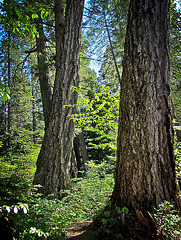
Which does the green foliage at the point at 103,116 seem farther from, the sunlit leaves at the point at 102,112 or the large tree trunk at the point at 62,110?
the large tree trunk at the point at 62,110

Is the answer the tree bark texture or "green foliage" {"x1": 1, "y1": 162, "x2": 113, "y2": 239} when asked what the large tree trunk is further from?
the tree bark texture

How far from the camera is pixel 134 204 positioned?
1.77 m

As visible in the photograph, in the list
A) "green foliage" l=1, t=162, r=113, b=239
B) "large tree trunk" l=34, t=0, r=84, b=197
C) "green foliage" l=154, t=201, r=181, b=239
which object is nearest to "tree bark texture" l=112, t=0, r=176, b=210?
"green foliage" l=154, t=201, r=181, b=239

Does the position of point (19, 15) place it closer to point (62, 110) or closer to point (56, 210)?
point (62, 110)

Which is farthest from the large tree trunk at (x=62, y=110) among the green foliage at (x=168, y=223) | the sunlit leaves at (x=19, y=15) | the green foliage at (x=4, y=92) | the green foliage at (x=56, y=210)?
the green foliage at (x=168, y=223)

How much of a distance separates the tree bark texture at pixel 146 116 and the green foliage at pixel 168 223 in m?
0.17

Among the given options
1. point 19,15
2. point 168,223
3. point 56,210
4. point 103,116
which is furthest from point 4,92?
point 103,116

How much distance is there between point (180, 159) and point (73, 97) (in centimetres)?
279

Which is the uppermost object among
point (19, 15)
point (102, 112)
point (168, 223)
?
point (19, 15)

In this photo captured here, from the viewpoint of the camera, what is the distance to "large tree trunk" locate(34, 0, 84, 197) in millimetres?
3320

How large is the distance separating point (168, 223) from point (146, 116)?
1.16 meters

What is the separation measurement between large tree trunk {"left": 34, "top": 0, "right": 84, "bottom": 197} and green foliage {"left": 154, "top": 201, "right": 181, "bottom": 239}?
235 cm

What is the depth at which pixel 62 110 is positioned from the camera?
367 centimetres

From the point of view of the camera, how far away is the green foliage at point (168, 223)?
4.56 feet
